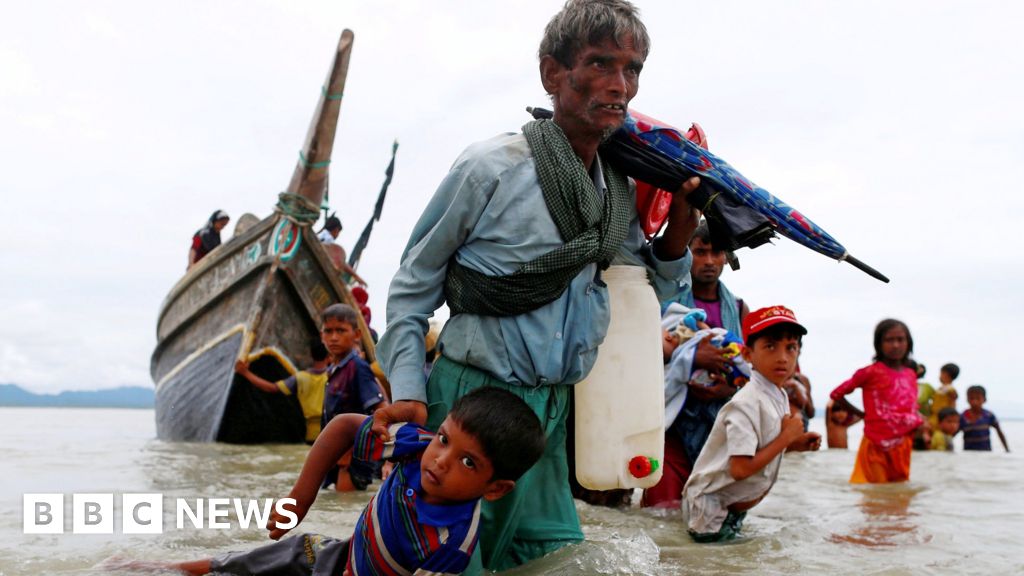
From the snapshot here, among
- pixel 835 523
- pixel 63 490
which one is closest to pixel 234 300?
pixel 63 490

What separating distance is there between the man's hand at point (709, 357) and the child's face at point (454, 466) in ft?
8.06

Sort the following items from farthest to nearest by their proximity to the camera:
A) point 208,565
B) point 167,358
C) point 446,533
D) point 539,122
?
point 167,358 < point 208,565 < point 539,122 < point 446,533

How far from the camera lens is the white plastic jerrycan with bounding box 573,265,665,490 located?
273cm

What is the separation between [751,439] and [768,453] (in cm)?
8

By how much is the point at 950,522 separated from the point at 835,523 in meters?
0.69

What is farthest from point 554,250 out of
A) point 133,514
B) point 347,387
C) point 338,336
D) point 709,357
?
point 338,336

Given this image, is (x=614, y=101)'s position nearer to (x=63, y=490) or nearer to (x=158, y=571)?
(x=158, y=571)

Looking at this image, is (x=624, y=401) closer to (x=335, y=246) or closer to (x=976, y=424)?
(x=335, y=246)

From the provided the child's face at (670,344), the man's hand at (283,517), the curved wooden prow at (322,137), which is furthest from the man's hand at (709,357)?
the curved wooden prow at (322,137)

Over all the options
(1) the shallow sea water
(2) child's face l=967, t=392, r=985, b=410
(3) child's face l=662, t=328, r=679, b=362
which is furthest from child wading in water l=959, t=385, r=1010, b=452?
(3) child's face l=662, t=328, r=679, b=362

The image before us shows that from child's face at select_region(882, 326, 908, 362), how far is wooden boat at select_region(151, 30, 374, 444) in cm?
529

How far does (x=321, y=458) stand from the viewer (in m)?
2.58

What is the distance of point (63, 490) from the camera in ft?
19.7

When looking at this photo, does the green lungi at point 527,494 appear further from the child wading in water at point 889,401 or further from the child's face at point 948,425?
the child's face at point 948,425
